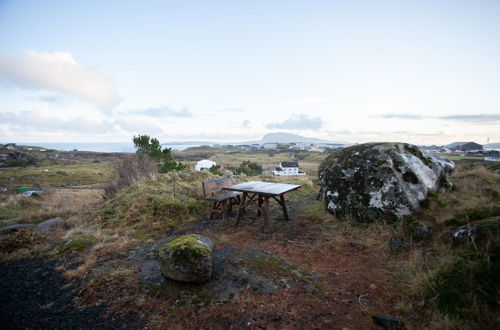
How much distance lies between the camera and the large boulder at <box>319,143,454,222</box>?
5977 millimetres

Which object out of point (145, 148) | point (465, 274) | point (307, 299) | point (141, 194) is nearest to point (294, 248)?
point (307, 299)

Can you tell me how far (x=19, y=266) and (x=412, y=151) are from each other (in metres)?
11.0

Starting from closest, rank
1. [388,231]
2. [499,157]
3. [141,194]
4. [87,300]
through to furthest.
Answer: [87,300] → [388,231] → [141,194] → [499,157]

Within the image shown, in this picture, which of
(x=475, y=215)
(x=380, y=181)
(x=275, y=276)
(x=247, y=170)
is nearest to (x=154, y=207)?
(x=275, y=276)

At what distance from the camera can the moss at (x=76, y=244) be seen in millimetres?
5566

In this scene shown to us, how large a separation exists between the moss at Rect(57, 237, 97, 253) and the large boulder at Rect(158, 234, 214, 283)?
3.12 metres

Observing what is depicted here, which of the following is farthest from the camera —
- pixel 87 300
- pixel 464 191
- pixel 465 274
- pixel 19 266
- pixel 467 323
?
pixel 464 191

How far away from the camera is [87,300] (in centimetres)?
361

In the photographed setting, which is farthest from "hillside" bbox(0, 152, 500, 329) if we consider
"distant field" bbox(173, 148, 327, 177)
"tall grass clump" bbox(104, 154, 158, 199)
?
"distant field" bbox(173, 148, 327, 177)

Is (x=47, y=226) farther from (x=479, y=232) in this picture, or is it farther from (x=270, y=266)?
(x=479, y=232)

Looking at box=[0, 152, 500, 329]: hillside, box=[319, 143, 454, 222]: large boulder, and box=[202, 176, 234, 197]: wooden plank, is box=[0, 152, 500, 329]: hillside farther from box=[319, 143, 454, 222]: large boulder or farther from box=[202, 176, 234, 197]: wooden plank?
box=[202, 176, 234, 197]: wooden plank

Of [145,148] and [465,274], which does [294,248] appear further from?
[145,148]

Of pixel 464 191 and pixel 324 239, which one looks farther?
pixel 464 191

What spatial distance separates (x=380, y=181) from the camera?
621 centimetres
